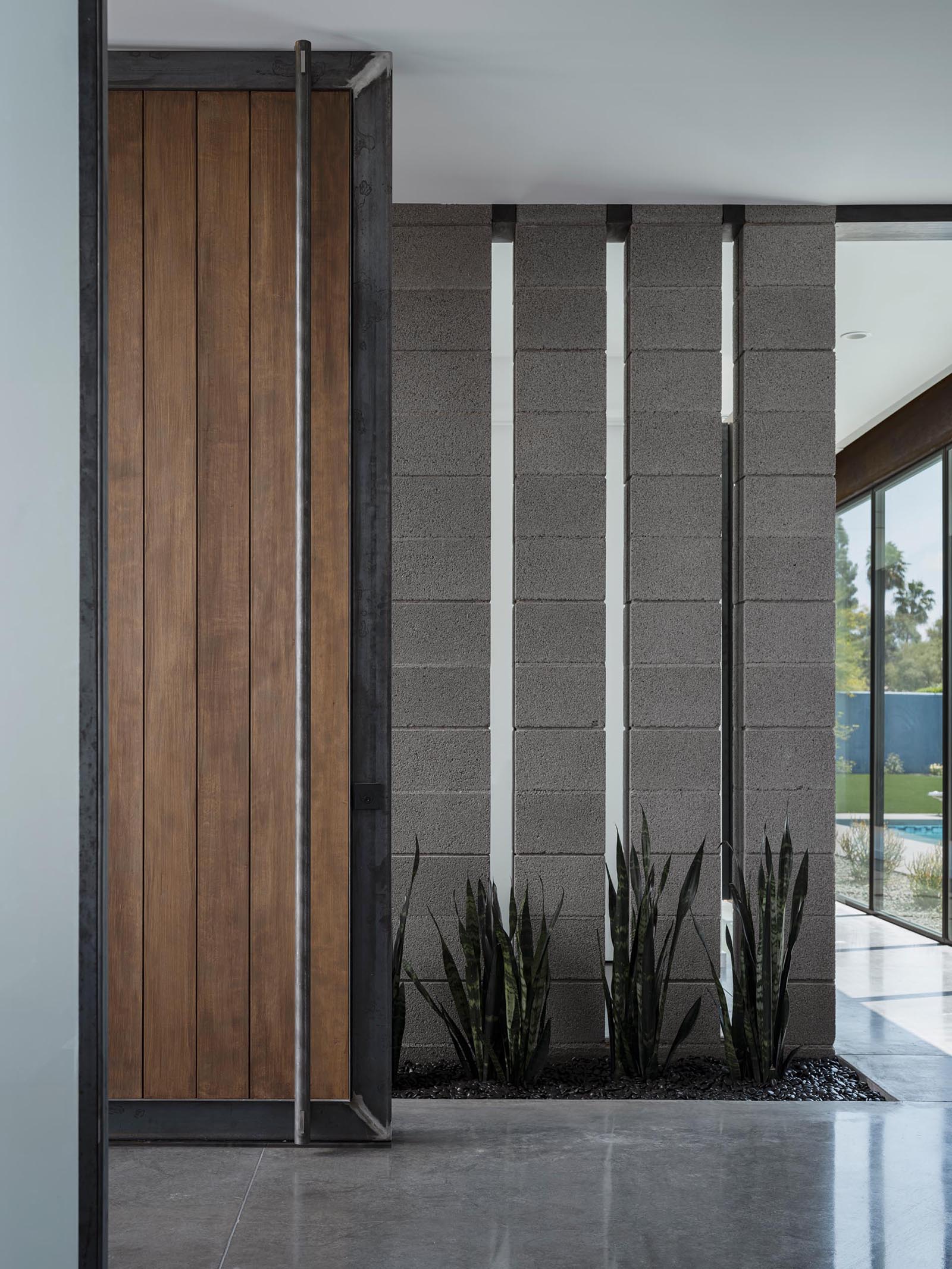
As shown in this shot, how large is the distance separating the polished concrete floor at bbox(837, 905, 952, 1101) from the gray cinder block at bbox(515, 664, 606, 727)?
4.91ft

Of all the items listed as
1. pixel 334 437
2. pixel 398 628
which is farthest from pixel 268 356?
pixel 398 628

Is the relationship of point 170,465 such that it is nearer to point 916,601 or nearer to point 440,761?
point 440,761

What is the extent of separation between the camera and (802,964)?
11.9ft

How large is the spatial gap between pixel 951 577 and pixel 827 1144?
394 centimetres

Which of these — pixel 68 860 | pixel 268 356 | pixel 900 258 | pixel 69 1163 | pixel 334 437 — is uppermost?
pixel 900 258

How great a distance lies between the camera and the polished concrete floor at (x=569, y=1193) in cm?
224

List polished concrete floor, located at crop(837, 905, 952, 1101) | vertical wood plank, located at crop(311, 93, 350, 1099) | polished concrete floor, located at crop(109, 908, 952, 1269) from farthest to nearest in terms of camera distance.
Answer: polished concrete floor, located at crop(837, 905, 952, 1101) → vertical wood plank, located at crop(311, 93, 350, 1099) → polished concrete floor, located at crop(109, 908, 952, 1269)

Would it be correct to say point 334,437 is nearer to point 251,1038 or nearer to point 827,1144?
point 251,1038

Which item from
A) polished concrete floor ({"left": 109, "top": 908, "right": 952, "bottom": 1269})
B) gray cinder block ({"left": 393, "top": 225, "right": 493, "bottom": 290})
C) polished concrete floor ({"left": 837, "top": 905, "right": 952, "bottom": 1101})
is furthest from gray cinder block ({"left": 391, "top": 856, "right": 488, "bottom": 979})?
gray cinder block ({"left": 393, "top": 225, "right": 493, "bottom": 290})

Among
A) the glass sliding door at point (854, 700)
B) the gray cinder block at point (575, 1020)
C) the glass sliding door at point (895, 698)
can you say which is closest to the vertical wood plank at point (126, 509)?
the gray cinder block at point (575, 1020)

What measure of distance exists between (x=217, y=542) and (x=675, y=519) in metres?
1.64

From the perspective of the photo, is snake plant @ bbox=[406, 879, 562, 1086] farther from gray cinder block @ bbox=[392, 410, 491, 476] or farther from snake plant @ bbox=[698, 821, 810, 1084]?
gray cinder block @ bbox=[392, 410, 491, 476]

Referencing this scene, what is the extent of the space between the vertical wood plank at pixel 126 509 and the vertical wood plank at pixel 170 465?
0.08ft

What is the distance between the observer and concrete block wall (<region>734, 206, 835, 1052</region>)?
12.1ft
